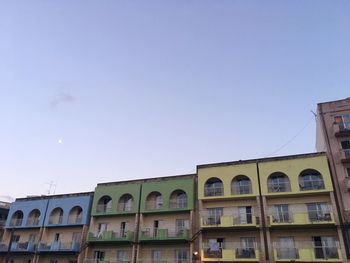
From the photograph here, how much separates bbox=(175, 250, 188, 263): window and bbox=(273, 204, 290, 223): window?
10.3 m

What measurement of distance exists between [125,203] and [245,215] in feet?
50.2

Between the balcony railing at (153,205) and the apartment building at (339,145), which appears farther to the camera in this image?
the balcony railing at (153,205)

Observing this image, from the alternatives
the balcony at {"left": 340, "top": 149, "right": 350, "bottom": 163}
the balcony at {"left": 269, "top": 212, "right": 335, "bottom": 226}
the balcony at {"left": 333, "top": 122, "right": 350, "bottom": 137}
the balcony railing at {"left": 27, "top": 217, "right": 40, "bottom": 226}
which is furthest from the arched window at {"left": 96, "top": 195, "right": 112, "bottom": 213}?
the balcony at {"left": 333, "top": 122, "right": 350, "bottom": 137}

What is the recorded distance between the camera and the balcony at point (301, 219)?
2959 cm

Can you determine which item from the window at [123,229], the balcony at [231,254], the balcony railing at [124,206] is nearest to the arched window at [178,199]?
the balcony railing at [124,206]

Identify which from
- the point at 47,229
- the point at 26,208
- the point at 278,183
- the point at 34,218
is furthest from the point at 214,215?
the point at 26,208

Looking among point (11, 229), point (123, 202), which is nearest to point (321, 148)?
point (123, 202)

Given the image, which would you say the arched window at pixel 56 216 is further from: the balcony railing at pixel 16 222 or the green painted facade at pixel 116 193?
the green painted facade at pixel 116 193

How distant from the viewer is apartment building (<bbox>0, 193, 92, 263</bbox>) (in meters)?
39.2

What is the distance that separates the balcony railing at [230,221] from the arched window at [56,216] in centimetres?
2084

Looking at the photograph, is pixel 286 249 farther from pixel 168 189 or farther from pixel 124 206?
pixel 124 206

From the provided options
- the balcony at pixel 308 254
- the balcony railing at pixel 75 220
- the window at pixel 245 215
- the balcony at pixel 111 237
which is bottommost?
the balcony at pixel 308 254

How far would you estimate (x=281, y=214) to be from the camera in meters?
32.2

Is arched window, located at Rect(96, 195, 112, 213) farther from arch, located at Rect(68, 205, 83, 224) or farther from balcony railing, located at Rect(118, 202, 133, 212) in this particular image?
arch, located at Rect(68, 205, 83, 224)
